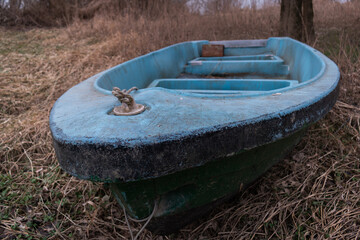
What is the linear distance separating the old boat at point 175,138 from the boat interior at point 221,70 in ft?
1.02

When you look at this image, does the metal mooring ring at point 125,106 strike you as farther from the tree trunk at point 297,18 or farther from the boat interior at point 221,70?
the tree trunk at point 297,18

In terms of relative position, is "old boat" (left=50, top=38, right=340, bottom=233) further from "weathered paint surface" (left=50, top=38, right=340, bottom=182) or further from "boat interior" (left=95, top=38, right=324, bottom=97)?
"boat interior" (left=95, top=38, right=324, bottom=97)

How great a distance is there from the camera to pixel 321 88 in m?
1.31

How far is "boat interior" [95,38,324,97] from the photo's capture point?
6.75 feet

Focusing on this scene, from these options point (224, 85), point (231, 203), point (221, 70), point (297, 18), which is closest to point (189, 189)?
point (231, 203)

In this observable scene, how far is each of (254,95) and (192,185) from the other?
1.60 feet

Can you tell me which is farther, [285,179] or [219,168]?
[285,179]

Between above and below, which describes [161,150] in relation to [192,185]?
above

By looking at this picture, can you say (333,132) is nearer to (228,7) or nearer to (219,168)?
(219,168)

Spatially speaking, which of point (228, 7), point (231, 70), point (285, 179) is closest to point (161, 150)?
point (285, 179)

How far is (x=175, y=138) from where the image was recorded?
0.86 m

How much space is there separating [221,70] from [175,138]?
97.0 inches

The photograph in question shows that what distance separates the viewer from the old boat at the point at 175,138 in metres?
0.87

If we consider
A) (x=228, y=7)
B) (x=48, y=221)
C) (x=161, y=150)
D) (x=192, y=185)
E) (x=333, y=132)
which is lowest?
(x=48, y=221)
